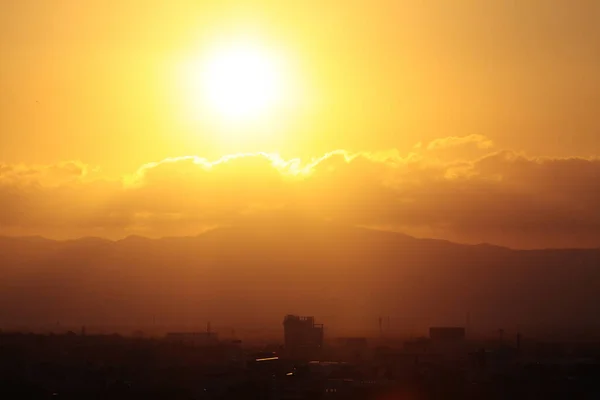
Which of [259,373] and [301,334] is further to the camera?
[301,334]

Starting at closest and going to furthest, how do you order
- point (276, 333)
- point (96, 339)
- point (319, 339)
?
point (96, 339) < point (319, 339) < point (276, 333)

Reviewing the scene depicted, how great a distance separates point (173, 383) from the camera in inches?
1718

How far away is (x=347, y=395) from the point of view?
41.1 m

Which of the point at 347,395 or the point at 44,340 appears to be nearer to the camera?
the point at 347,395

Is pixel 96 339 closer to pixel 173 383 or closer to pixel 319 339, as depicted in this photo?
pixel 319 339

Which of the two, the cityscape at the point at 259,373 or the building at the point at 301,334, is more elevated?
the building at the point at 301,334

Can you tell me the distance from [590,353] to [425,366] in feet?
61.7

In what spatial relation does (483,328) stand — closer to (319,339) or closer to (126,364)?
(319,339)

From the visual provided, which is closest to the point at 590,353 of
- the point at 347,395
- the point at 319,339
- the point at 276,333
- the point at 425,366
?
the point at 425,366

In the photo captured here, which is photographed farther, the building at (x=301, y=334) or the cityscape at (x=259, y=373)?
the building at (x=301, y=334)

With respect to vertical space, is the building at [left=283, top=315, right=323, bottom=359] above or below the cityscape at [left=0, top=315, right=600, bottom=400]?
above

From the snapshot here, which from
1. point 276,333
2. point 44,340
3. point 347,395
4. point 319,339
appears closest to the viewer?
point 347,395

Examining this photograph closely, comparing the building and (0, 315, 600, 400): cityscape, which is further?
the building

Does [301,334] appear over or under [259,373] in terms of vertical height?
over
